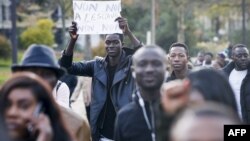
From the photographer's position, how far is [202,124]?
Result: 2779 mm

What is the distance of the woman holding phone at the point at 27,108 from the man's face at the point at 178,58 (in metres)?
4.25

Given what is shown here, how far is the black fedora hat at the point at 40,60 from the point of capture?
5.59m

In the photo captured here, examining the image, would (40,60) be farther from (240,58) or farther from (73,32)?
(240,58)

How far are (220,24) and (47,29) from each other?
64.3ft

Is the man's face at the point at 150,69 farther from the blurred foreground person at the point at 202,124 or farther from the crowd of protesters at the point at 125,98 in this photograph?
the blurred foreground person at the point at 202,124

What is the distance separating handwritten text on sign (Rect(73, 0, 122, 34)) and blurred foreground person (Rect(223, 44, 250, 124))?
5.19 feet

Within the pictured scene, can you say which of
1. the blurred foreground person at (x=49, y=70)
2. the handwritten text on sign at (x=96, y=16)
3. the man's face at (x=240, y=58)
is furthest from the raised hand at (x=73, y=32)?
the blurred foreground person at (x=49, y=70)

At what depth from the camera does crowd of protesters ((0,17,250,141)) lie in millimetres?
3106

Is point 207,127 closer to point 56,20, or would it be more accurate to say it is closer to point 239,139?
point 239,139

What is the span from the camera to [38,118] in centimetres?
409

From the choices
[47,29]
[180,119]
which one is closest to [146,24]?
[47,29]

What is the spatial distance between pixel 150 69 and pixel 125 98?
2.37 m

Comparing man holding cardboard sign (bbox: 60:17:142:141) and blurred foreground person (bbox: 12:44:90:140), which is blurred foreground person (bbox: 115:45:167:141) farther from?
man holding cardboard sign (bbox: 60:17:142:141)

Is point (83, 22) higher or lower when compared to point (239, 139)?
higher
